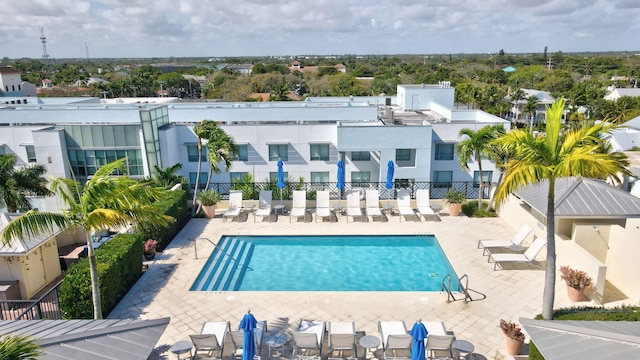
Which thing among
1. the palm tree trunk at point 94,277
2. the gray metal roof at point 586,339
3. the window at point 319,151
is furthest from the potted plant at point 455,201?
the palm tree trunk at point 94,277

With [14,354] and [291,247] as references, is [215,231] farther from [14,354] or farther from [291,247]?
[14,354]

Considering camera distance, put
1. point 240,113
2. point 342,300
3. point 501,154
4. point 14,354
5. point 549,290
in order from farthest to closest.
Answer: point 240,113 → point 501,154 → point 342,300 → point 549,290 → point 14,354

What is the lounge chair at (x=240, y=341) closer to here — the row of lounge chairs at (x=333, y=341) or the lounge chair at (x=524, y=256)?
the row of lounge chairs at (x=333, y=341)

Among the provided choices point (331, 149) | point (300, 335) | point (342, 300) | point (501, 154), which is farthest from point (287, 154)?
point (300, 335)

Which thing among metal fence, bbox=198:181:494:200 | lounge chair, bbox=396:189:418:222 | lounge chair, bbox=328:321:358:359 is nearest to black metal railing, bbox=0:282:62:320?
lounge chair, bbox=328:321:358:359

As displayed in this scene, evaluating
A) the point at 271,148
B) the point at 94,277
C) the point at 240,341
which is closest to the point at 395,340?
the point at 240,341

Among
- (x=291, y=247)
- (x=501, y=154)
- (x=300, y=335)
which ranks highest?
(x=501, y=154)

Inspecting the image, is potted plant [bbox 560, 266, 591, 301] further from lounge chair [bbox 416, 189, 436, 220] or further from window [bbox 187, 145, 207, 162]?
window [bbox 187, 145, 207, 162]
